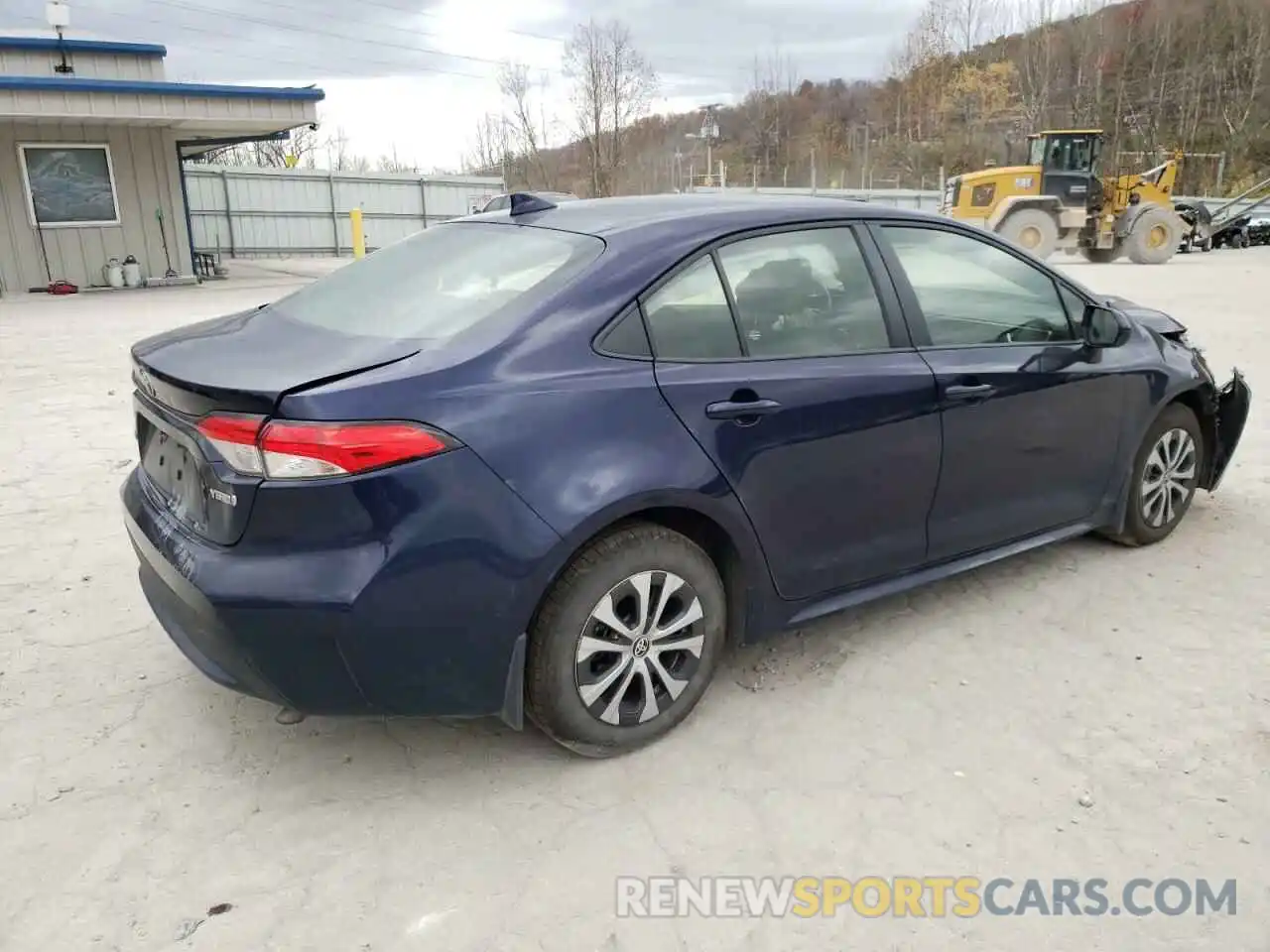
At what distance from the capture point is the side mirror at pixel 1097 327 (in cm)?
374

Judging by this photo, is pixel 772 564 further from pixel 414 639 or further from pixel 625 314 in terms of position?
pixel 414 639

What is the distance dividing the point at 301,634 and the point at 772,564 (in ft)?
4.58

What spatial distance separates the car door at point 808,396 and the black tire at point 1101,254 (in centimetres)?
2205

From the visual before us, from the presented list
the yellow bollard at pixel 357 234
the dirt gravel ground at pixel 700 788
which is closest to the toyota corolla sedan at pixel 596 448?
the dirt gravel ground at pixel 700 788

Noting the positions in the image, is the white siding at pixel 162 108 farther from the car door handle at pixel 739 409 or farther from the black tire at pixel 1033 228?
the car door handle at pixel 739 409

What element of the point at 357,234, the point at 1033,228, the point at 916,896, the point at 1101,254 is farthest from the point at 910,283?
the point at 357,234

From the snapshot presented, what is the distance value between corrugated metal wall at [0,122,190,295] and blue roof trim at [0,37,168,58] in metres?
1.31

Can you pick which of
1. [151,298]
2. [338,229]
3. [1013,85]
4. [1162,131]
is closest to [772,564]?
[151,298]

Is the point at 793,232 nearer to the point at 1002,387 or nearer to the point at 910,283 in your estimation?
the point at 910,283

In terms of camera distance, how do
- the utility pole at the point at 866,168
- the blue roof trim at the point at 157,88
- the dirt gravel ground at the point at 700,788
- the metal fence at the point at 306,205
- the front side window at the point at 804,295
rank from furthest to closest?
the utility pole at the point at 866,168, the metal fence at the point at 306,205, the blue roof trim at the point at 157,88, the front side window at the point at 804,295, the dirt gravel ground at the point at 700,788

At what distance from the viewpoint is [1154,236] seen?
70.5 feet

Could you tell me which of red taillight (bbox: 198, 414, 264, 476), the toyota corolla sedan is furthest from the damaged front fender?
red taillight (bbox: 198, 414, 264, 476)

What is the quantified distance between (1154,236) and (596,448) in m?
23.1

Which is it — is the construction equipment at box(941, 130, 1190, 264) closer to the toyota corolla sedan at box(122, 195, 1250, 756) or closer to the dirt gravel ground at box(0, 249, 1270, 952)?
the dirt gravel ground at box(0, 249, 1270, 952)
